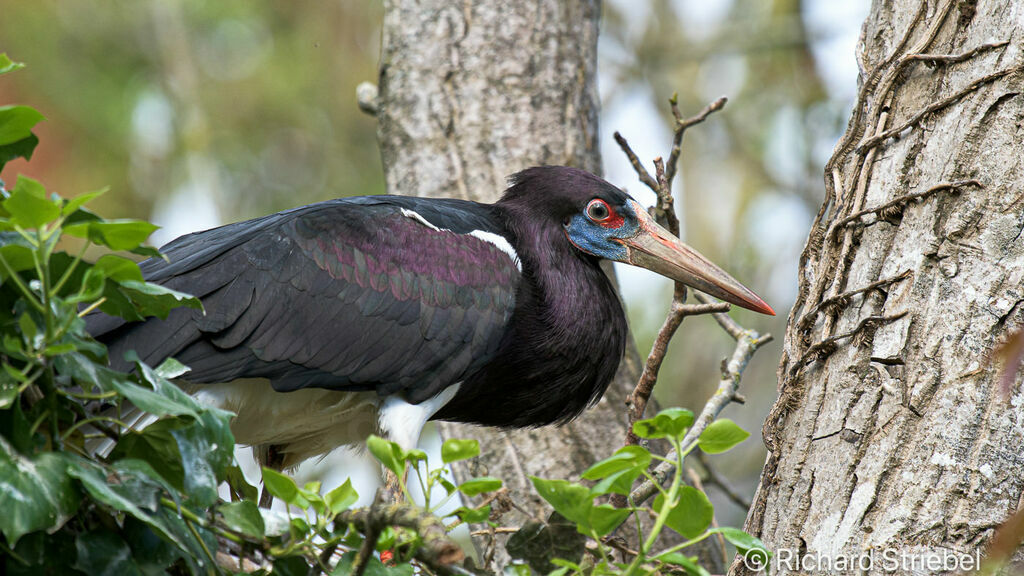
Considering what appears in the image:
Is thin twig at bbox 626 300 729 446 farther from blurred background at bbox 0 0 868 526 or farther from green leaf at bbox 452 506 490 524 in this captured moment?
blurred background at bbox 0 0 868 526

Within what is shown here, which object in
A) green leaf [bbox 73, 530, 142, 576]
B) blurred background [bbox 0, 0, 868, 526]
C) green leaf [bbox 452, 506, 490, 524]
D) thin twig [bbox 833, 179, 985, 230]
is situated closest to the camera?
green leaf [bbox 73, 530, 142, 576]

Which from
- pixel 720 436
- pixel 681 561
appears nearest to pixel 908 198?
pixel 720 436

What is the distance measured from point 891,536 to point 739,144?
723 centimetres

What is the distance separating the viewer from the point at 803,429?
2.48 meters

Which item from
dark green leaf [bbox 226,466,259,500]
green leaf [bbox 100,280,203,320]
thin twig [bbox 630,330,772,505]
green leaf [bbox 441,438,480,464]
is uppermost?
thin twig [bbox 630,330,772,505]

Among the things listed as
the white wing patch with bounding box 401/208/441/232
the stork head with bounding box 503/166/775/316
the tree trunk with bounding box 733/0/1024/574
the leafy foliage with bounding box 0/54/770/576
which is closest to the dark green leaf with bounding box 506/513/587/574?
the leafy foliage with bounding box 0/54/770/576

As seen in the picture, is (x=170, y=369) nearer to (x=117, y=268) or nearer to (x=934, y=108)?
(x=117, y=268)

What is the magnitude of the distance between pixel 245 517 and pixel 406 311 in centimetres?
167

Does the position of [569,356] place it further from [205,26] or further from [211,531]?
[205,26]

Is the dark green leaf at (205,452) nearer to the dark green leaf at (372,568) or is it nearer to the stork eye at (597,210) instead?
the dark green leaf at (372,568)

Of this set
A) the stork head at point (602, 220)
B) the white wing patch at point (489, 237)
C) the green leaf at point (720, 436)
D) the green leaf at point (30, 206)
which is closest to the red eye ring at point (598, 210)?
the stork head at point (602, 220)

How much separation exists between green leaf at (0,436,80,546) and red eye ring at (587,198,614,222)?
8.53 ft

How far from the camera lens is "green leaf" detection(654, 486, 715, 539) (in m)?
1.81

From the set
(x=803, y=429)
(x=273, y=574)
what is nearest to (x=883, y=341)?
(x=803, y=429)
